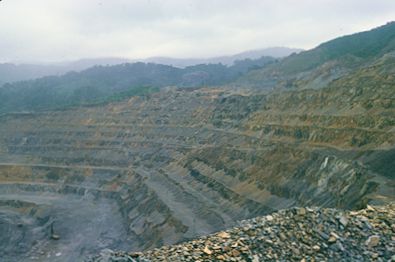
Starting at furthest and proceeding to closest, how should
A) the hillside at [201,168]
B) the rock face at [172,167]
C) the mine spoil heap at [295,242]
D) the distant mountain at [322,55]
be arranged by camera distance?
the distant mountain at [322,55]
the rock face at [172,167]
the hillside at [201,168]
the mine spoil heap at [295,242]

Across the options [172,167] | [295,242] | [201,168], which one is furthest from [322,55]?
[295,242]

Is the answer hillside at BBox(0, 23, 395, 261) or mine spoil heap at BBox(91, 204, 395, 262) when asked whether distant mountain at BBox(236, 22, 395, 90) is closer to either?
hillside at BBox(0, 23, 395, 261)

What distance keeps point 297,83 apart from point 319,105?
32498 millimetres

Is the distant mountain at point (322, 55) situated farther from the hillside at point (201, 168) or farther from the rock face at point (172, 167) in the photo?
the rock face at point (172, 167)

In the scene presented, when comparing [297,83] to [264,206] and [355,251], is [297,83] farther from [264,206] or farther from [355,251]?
[355,251]

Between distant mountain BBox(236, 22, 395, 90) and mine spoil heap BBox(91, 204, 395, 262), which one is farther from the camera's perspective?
distant mountain BBox(236, 22, 395, 90)

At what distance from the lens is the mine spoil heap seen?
18.6 m

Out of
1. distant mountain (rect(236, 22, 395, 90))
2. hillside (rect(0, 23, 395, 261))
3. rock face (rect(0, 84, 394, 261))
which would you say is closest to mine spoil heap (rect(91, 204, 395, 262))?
hillside (rect(0, 23, 395, 261))

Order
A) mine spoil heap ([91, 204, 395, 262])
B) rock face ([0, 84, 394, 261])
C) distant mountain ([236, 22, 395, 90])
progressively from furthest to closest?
distant mountain ([236, 22, 395, 90]), rock face ([0, 84, 394, 261]), mine spoil heap ([91, 204, 395, 262])

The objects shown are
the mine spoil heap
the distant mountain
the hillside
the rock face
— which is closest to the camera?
the mine spoil heap

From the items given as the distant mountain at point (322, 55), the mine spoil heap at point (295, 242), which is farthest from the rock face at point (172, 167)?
the distant mountain at point (322, 55)

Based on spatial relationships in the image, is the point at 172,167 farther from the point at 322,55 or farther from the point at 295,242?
the point at 322,55

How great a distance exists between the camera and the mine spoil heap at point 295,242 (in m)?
18.6

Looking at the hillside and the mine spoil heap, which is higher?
the mine spoil heap
